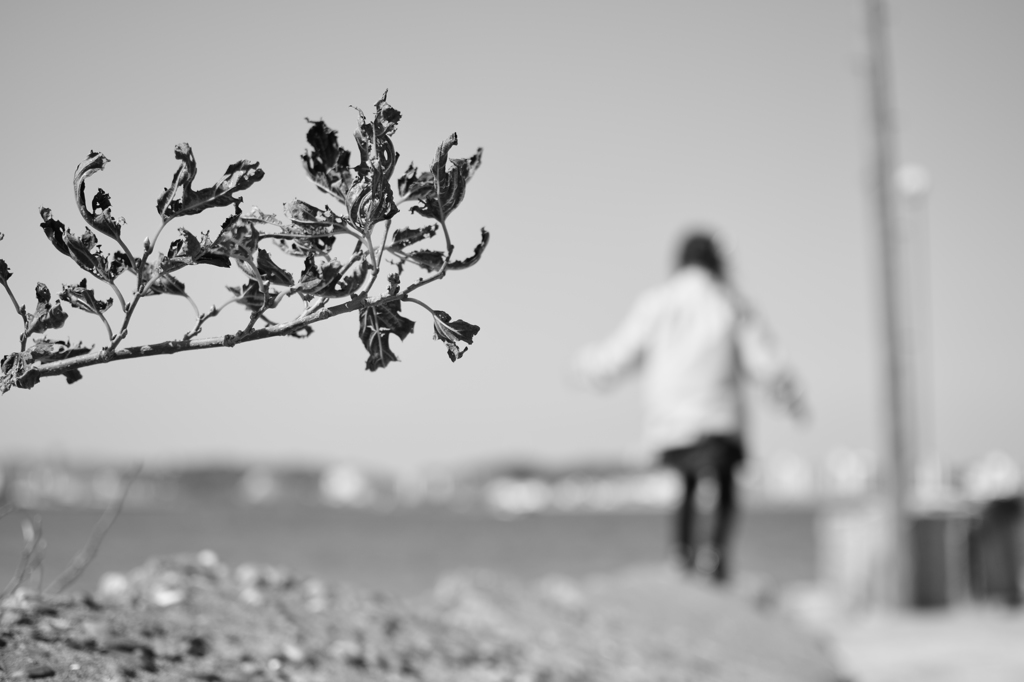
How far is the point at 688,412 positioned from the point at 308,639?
10.2ft

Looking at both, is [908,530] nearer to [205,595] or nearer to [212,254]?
[205,595]

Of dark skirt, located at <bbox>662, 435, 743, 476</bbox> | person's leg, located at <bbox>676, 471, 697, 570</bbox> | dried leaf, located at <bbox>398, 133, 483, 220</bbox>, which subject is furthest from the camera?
person's leg, located at <bbox>676, 471, 697, 570</bbox>

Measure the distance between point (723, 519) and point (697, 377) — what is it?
76 centimetres

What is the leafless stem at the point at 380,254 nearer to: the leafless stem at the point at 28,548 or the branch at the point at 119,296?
the branch at the point at 119,296

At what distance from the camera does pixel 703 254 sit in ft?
18.1

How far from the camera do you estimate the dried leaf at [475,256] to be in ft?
4.45

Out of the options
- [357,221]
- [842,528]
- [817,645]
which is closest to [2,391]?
[357,221]

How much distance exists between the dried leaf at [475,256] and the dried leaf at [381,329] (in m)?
0.12

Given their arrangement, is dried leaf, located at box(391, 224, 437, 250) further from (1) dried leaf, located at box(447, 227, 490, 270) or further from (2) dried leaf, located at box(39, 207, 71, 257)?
(2) dried leaf, located at box(39, 207, 71, 257)

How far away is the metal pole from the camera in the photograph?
24.6 feet

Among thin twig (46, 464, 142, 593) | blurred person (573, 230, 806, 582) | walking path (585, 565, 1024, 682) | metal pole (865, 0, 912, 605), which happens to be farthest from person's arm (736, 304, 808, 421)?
thin twig (46, 464, 142, 593)

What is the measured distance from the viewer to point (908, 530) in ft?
24.3

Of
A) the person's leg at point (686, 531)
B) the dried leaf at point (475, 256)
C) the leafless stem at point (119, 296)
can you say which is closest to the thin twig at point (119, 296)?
the leafless stem at point (119, 296)

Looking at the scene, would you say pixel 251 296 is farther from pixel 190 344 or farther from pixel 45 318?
pixel 45 318
